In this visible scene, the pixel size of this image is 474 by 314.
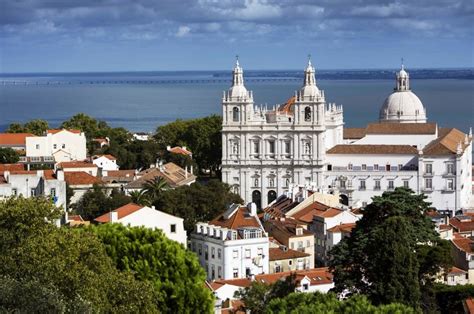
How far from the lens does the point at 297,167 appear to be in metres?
62.8

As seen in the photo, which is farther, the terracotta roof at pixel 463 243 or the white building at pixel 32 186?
the white building at pixel 32 186

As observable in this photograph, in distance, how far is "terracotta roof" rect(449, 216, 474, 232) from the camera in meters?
43.0

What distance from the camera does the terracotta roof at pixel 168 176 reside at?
179 ft

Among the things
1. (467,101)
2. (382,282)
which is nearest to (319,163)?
(382,282)

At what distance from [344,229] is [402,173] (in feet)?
72.1

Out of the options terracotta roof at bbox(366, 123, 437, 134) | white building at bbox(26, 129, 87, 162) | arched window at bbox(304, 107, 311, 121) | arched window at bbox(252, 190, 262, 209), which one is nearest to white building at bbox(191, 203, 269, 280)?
arched window at bbox(252, 190, 262, 209)

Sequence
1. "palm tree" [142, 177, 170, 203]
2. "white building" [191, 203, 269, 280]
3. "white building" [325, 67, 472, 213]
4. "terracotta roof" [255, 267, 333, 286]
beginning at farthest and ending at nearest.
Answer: "white building" [325, 67, 472, 213], "palm tree" [142, 177, 170, 203], "white building" [191, 203, 269, 280], "terracotta roof" [255, 267, 333, 286]

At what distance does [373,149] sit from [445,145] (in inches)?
140

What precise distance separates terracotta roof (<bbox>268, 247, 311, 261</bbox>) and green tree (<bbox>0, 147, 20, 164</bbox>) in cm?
2451

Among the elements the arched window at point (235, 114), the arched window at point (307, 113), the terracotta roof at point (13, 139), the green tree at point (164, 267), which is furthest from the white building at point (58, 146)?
the green tree at point (164, 267)

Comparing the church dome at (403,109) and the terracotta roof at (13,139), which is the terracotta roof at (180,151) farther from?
the church dome at (403,109)

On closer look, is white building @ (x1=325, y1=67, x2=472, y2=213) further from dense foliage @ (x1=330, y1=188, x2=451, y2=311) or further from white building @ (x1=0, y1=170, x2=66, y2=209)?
dense foliage @ (x1=330, y1=188, x2=451, y2=311)

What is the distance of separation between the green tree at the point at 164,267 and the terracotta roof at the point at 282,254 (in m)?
11.8

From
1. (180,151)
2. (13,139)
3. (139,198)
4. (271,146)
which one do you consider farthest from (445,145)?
(13,139)
